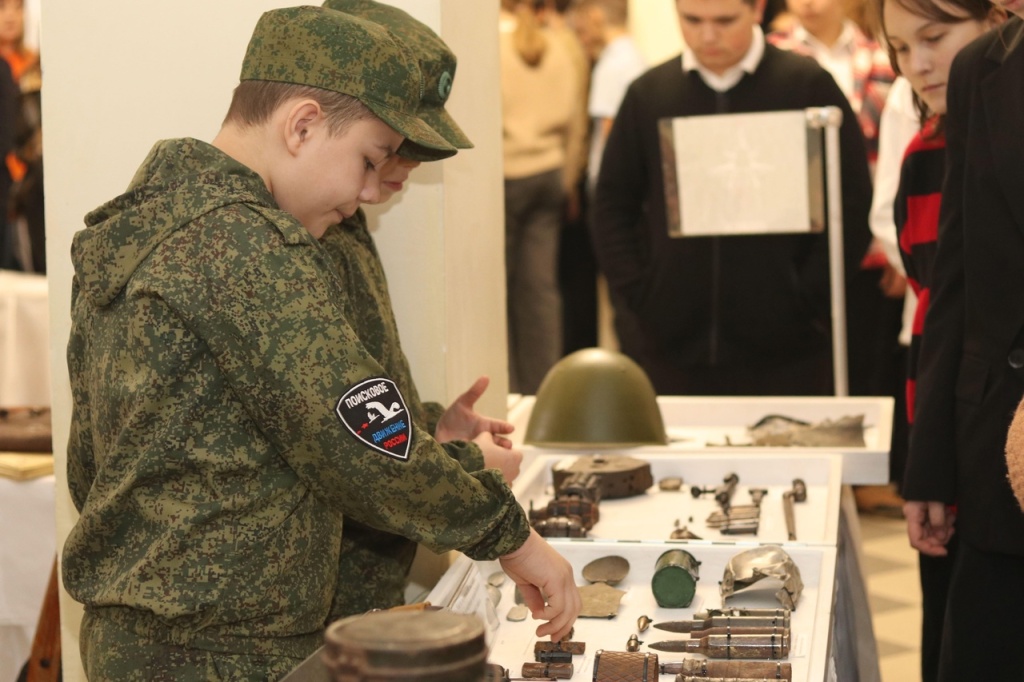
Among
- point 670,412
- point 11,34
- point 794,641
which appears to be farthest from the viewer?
point 11,34

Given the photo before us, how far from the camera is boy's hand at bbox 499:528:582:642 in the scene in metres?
1.79

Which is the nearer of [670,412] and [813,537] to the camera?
[813,537]

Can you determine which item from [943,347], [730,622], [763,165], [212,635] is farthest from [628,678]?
[763,165]

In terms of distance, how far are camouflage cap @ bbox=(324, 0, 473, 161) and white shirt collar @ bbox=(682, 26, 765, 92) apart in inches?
87.6

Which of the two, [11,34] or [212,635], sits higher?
[11,34]

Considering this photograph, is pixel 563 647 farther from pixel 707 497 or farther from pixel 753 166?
pixel 753 166

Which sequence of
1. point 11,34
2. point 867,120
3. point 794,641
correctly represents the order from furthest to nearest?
1. point 11,34
2. point 867,120
3. point 794,641

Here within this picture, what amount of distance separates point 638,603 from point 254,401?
775 millimetres

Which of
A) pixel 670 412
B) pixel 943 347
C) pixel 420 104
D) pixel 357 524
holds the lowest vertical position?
pixel 670 412

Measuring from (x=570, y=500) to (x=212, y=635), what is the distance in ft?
2.74

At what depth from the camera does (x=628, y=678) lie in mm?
1706

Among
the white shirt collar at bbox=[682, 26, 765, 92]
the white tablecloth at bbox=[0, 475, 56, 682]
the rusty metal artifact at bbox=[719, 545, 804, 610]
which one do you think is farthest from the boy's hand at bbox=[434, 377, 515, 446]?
the white shirt collar at bbox=[682, 26, 765, 92]

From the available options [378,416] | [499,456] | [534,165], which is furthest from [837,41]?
[378,416]

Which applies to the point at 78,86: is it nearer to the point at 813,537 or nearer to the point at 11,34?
the point at 813,537
